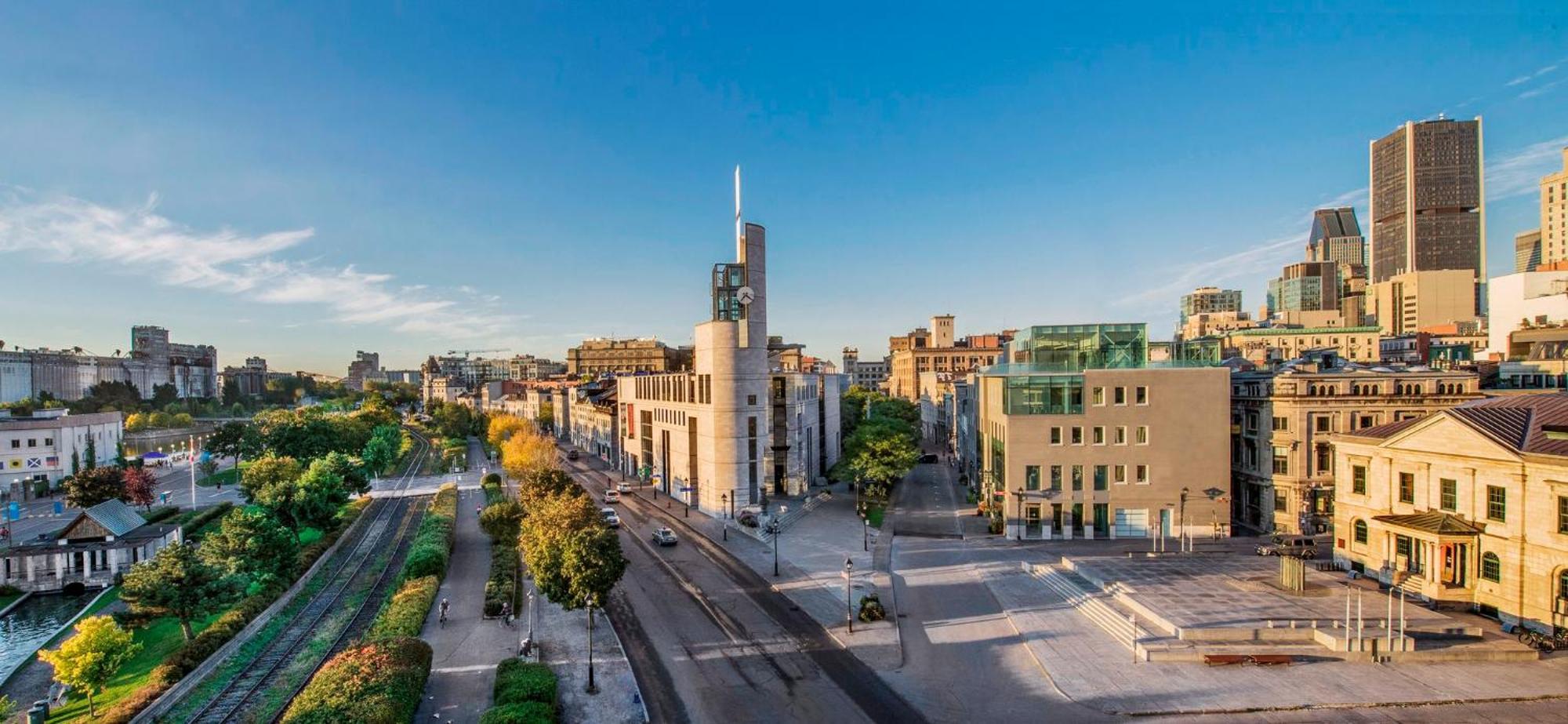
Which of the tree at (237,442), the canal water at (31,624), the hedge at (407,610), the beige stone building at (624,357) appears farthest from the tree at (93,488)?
the beige stone building at (624,357)

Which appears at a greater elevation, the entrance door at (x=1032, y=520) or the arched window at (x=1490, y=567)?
the arched window at (x=1490, y=567)

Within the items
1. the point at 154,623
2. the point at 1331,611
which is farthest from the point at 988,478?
the point at 154,623

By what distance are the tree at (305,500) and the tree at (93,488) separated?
19331 mm

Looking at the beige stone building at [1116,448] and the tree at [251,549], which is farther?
the beige stone building at [1116,448]

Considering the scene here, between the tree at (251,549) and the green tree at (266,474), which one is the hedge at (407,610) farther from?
the green tree at (266,474)

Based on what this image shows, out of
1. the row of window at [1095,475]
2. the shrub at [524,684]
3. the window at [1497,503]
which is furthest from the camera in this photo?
the row of window at [1095,475]

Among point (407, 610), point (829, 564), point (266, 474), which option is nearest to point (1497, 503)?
point (829, 564)

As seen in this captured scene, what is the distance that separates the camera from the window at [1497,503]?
31.1m

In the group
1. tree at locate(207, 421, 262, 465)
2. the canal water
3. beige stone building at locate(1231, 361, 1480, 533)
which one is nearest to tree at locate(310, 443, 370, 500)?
the canal water

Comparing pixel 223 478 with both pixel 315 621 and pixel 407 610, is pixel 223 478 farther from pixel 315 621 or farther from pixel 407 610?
pixel 407 610

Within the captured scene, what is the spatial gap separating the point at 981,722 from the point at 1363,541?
2979cm

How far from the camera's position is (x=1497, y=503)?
31703mm

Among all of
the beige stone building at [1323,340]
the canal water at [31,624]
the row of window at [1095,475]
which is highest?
the beige stone building at [1323,340]

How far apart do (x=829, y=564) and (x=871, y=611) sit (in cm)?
1039
